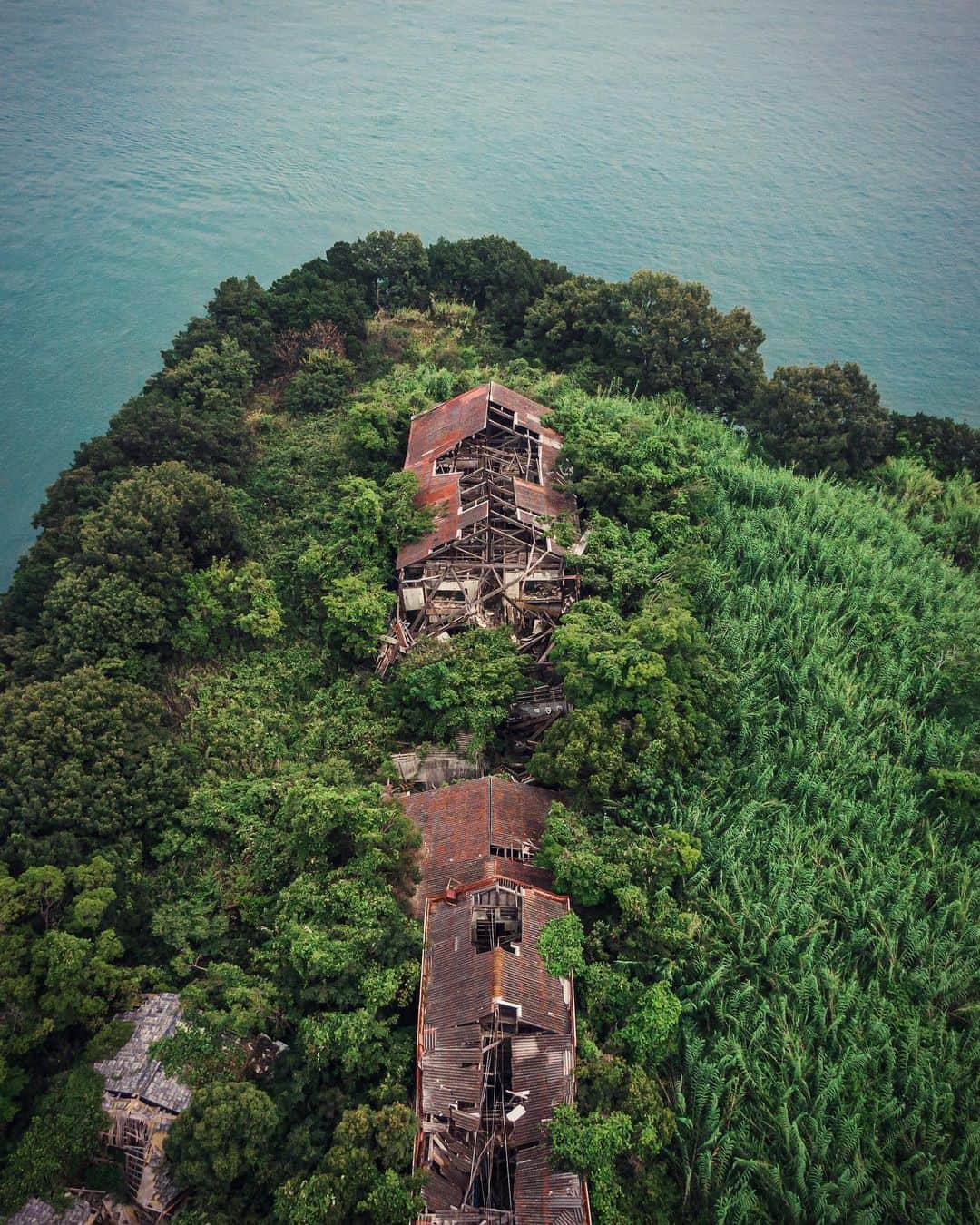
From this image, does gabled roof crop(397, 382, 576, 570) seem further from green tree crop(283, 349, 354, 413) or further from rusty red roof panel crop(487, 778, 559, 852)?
rusty red roof panel crop(487, 778, 559, 852)

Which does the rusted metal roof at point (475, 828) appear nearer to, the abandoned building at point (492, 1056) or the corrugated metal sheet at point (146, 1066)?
the abandoned building at point (492, 1056)

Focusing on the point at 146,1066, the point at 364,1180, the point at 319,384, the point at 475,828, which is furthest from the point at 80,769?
the point at 319,384

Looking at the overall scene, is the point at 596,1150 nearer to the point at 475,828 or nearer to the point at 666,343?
the point at 475,828

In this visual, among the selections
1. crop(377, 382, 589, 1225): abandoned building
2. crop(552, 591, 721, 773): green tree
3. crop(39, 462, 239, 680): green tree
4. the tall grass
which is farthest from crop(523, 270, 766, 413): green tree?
crop(39, 462, 239, 680): green tree

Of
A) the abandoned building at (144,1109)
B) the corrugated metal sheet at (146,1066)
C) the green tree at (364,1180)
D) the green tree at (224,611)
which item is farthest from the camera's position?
the green tree at (224,611)

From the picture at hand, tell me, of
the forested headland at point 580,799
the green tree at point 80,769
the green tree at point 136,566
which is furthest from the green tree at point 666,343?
the green tree at point 80,769

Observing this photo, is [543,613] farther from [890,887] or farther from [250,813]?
[890,887]

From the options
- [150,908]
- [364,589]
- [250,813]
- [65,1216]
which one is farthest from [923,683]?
[65,1216]
